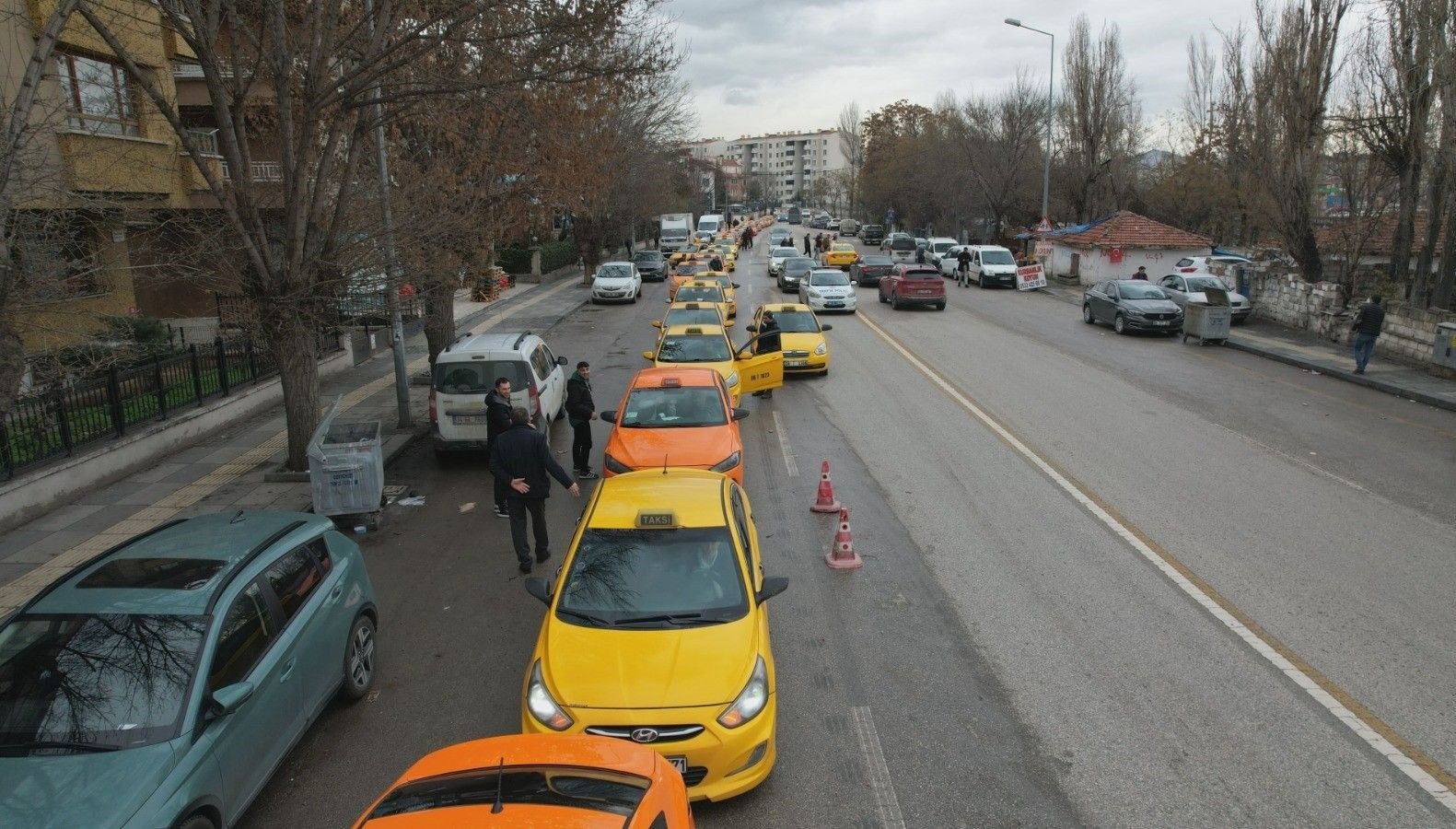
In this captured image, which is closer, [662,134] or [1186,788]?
[1186,788]

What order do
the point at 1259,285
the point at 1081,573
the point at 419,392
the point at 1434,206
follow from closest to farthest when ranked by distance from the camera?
1. the point at 1081,573
2. the point at 419,392
3. the point at 1434,206
4. the point at 1259,285

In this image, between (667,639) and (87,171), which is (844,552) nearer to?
(667,639)

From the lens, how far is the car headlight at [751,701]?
507 centimetres

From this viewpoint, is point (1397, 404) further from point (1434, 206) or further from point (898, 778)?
point (898, 778)

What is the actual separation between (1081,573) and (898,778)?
13.0ft

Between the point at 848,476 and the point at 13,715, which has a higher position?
the point at 13,715

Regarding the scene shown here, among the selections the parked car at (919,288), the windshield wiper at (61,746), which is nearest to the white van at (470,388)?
the windshield wiper at (61,746)

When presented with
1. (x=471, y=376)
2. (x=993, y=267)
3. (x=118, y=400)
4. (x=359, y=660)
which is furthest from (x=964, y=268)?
(x=359, y=660)

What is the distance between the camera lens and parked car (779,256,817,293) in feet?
119

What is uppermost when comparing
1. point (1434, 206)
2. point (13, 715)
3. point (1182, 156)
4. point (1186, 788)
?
point (1182, 156)

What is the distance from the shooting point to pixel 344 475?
10.3 meters

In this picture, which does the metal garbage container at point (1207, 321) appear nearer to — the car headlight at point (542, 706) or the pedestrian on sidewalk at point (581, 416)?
the pedestrian on sidewalk at point (581, 416)

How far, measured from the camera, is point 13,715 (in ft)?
14.9

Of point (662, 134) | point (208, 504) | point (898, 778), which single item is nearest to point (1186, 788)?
point (898, 778)
